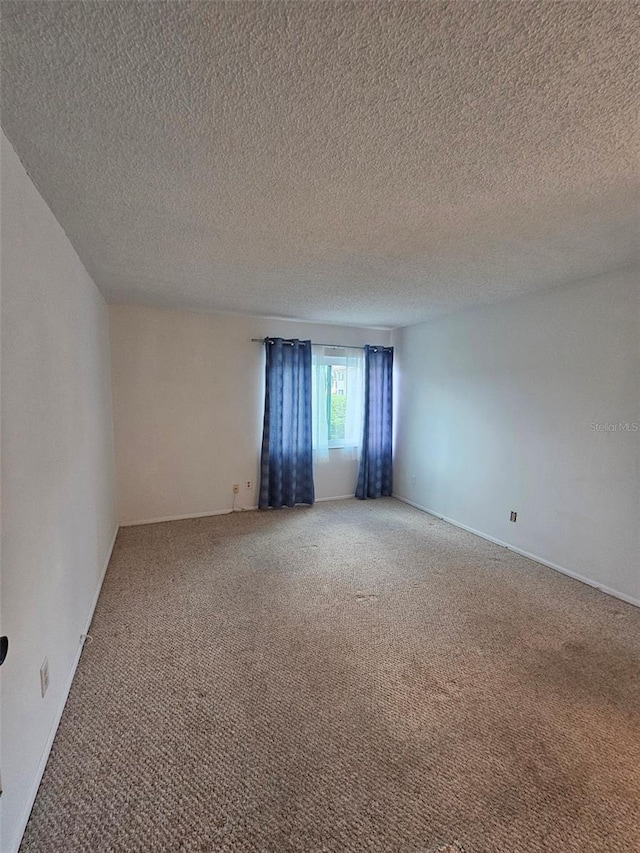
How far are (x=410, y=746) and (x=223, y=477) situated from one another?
329 centimetres

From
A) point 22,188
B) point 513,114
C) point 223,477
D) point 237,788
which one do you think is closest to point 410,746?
point 237,788

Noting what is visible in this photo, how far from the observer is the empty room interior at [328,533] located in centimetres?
100

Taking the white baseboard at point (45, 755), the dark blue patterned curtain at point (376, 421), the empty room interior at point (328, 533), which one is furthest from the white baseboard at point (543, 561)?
the white baseboard at point (45, 755)

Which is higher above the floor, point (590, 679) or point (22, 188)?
point (22, 188)

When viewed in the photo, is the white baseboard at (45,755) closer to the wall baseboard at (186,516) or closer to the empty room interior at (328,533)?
the empty room interior at (328,533)

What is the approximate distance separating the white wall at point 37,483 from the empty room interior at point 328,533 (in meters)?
0.02

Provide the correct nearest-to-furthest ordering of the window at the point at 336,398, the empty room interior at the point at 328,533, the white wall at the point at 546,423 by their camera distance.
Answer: the empty room interior at the point at 328,533
the white wall at the point at 546,423
the window at the point at 336,398

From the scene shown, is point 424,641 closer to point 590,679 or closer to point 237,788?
point 590,679

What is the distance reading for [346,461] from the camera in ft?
16.4

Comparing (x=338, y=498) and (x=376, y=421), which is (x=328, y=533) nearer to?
(x=338, y=498)

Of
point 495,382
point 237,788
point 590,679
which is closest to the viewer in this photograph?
point 237,788

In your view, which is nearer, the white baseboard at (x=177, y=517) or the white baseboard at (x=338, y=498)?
the white baseboard at (x=177, y=517)

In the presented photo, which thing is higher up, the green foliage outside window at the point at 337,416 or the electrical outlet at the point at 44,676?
the green foliage outside window at the point at 337,416

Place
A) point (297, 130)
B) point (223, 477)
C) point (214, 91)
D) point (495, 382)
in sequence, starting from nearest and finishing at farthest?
point (214, 91)
point (297, 130)
point (495, 382)
point (223, 477)
